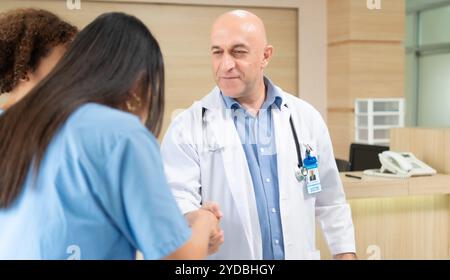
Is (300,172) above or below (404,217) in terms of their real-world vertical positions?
above

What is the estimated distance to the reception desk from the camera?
1.99 m

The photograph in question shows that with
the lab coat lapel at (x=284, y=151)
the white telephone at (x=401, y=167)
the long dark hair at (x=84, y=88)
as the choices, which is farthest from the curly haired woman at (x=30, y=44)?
the white telephone at (x=401, y=167)

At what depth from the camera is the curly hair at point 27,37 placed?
949 mm

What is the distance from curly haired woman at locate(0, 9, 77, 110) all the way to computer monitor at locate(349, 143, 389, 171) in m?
1.82

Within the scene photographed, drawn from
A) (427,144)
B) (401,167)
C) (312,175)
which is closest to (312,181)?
(312,175)

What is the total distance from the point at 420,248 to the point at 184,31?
2.25 metres

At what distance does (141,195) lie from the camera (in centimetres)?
63

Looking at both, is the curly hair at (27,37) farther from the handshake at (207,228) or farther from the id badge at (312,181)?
the id badge at (312,181)

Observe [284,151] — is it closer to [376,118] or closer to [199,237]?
[199,237]

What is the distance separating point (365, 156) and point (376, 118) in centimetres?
138

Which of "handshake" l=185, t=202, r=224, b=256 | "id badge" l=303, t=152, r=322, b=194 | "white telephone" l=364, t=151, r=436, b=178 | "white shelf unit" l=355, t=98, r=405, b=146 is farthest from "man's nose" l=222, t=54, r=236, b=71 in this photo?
"white shelf unit" l=355, t=98, r=405, b=146

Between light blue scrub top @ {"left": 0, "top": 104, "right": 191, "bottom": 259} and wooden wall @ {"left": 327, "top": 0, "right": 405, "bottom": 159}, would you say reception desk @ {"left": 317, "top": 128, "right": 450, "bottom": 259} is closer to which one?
light blue scrub top @ {"left": 0, "top": 104, "right": 191, "bottom": 259}
